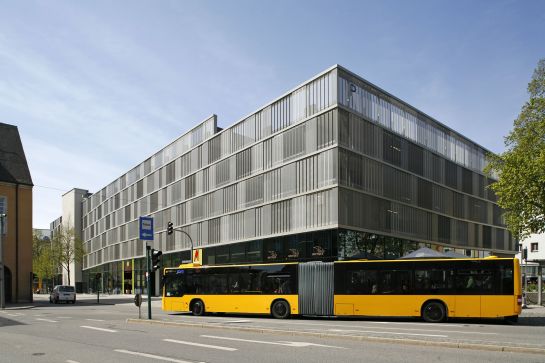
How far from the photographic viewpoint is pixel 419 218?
164ft

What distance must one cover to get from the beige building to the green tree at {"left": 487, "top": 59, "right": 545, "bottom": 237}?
41.1m

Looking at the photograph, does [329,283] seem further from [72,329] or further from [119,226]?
[119,226]

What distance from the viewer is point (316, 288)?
24.1 m

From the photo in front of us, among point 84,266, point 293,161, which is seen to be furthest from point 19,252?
point 84,266

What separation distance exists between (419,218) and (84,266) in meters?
70.5

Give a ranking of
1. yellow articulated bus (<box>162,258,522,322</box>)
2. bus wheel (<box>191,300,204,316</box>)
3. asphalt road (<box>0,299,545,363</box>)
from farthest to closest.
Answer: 1. bus wheel (<box>191,300,204,316</box>)
2. yellow articulated bus (<box>162,258,522,322</box>)
3. asphalt road (<box>0,299,545,363</box>)

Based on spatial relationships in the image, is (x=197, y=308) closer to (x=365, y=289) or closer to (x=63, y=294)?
(x=365, y=289)

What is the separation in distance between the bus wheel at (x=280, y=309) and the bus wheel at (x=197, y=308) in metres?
4.26

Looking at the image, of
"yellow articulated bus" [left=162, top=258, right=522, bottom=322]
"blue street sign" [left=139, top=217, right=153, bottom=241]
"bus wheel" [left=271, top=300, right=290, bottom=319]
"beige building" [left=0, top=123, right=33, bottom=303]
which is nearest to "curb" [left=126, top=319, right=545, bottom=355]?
"bus wheel" [left=271, top=300, right=290, bottom=319]

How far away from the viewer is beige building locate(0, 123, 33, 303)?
4947 cm

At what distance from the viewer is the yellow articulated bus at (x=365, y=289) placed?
69.2 ft

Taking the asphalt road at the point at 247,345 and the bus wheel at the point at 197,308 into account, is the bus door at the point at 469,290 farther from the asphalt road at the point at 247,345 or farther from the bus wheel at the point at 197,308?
the bus wheel at the point at 197,308

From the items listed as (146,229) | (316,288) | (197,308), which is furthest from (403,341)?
(197,308)

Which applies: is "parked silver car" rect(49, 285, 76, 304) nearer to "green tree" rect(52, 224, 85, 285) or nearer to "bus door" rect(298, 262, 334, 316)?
"green tree" rect(52, 224, 85, 285)
